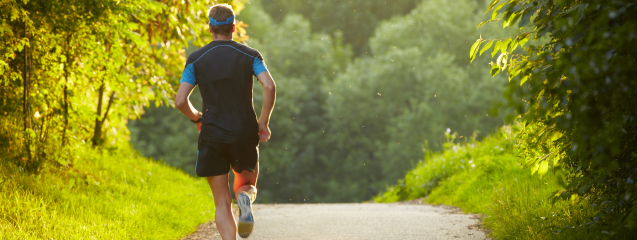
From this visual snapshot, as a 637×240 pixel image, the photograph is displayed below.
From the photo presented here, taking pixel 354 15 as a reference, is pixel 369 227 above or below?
below

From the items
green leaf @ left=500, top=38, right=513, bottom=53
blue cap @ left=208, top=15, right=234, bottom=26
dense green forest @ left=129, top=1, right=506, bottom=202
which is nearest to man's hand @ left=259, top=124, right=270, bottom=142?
blue cap @ left=208, top=15, right=234, bottom=26

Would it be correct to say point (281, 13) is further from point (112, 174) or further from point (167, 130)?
point (112, 174)

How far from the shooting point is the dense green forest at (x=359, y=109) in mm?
27219

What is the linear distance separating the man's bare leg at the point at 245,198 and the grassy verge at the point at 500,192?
1.97 m

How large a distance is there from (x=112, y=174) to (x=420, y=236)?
169 inches

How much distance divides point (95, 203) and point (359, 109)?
990 inches

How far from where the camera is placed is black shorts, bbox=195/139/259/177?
12.2ft

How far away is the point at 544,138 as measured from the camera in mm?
3547

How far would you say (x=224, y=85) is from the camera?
144 inches

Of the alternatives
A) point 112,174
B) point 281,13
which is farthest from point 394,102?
point 112,174

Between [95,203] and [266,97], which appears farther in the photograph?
[95,203]

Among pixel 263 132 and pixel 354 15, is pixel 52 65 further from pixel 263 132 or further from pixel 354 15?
pixel 354 15

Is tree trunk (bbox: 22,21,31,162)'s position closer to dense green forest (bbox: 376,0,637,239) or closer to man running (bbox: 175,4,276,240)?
man running (bbox: 175,4,276,240)

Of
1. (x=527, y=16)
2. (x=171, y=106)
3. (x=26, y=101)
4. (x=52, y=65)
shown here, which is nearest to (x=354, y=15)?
(x=171, y=106)
